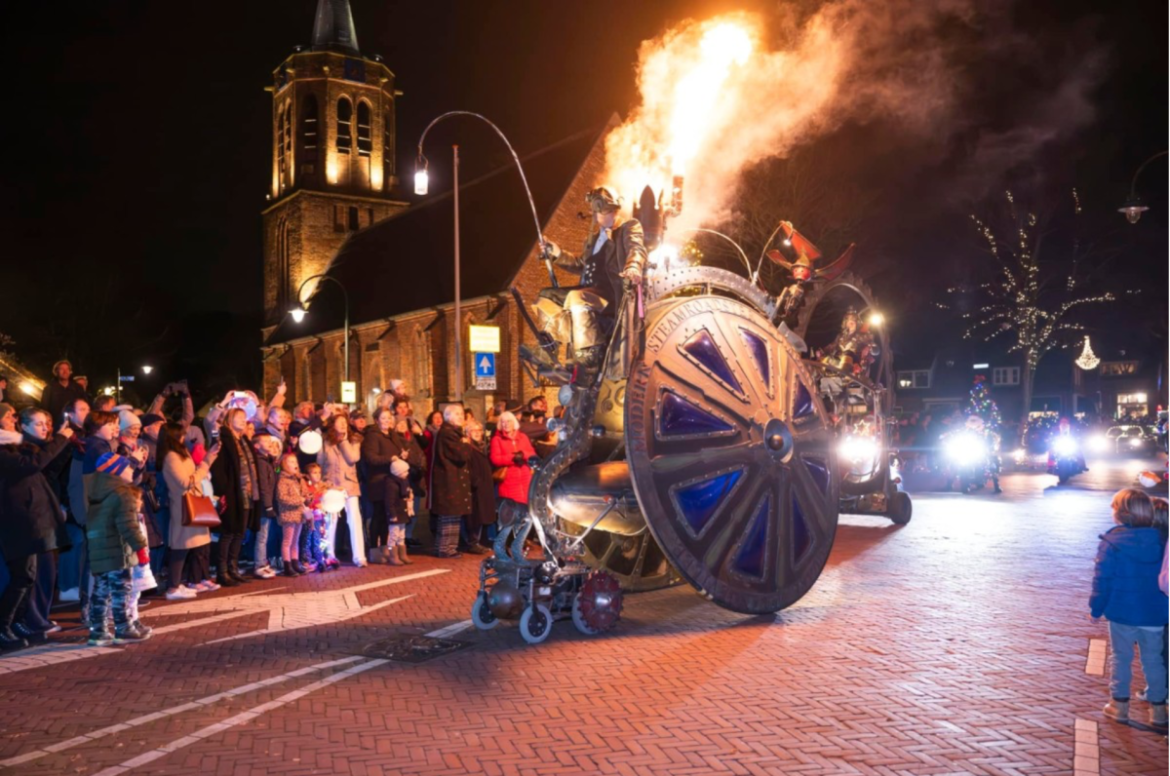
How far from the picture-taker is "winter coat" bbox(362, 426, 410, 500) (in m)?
13.1

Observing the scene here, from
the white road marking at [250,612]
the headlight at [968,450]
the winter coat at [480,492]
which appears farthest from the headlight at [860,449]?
the headlight at [968,450]

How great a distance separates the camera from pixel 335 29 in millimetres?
61469

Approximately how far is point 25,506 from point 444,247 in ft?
149

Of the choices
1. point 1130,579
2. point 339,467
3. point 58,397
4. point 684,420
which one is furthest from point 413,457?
point 1130,579

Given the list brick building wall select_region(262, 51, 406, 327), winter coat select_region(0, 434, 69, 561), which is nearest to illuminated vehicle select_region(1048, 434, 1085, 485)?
winter coat select_region(0, 434, 69, 561)

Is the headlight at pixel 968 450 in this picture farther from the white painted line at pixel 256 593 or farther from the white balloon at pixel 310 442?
the white painted line at pixel 256 593

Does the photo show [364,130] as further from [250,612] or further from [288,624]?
[288,624]

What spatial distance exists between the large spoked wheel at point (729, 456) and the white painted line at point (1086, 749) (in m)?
2.92

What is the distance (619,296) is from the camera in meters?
8.68

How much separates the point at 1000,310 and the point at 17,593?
47.4 metres

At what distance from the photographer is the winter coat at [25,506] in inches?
324

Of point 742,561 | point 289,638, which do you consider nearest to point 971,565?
point 742,561

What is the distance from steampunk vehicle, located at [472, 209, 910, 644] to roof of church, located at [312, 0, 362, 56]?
5763cm

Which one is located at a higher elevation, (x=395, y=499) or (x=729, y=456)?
(x=729, y=456)
